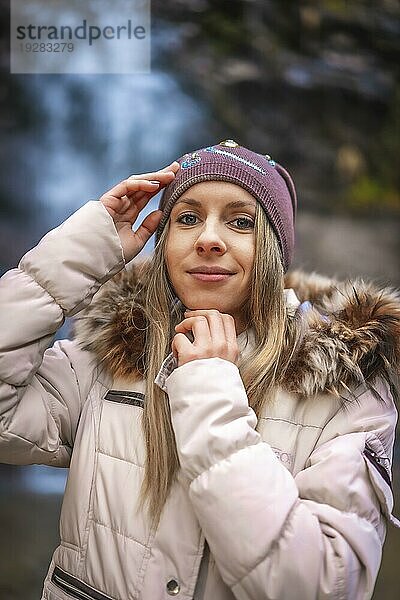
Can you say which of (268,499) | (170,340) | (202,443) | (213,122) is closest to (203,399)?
(202,443)

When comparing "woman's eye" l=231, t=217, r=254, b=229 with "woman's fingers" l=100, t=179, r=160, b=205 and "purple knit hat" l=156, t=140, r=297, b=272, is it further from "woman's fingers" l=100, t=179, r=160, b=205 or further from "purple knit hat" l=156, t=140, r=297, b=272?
"woman's fingers" l=100, t=179, r=160, b=205

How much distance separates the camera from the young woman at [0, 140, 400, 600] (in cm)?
112

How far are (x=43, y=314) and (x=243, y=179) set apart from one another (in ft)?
1.37

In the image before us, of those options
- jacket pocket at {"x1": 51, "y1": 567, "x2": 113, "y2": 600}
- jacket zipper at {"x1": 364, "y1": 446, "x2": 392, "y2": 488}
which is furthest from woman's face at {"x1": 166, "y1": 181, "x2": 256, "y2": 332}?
jacket pocket at {"x1": 51, "y1": 567, "x2": 113, "y2": 600}

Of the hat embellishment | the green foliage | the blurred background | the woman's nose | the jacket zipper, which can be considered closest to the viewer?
the jacket zipper

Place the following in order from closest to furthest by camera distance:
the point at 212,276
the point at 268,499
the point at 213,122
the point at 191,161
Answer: the point at 268,499 < the point at 212,276 < the point at 191,161 < the point at 213,122

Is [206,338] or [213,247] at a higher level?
[213,247]

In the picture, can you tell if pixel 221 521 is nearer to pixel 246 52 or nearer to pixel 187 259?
pixel 187 259

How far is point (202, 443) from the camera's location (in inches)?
44.3

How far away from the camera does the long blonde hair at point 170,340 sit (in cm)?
127

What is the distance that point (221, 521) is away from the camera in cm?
110

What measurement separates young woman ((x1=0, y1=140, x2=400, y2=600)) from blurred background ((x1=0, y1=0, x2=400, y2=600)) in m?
0.97

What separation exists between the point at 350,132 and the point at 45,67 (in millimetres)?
949

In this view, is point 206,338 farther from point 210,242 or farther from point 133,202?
point 133,202
